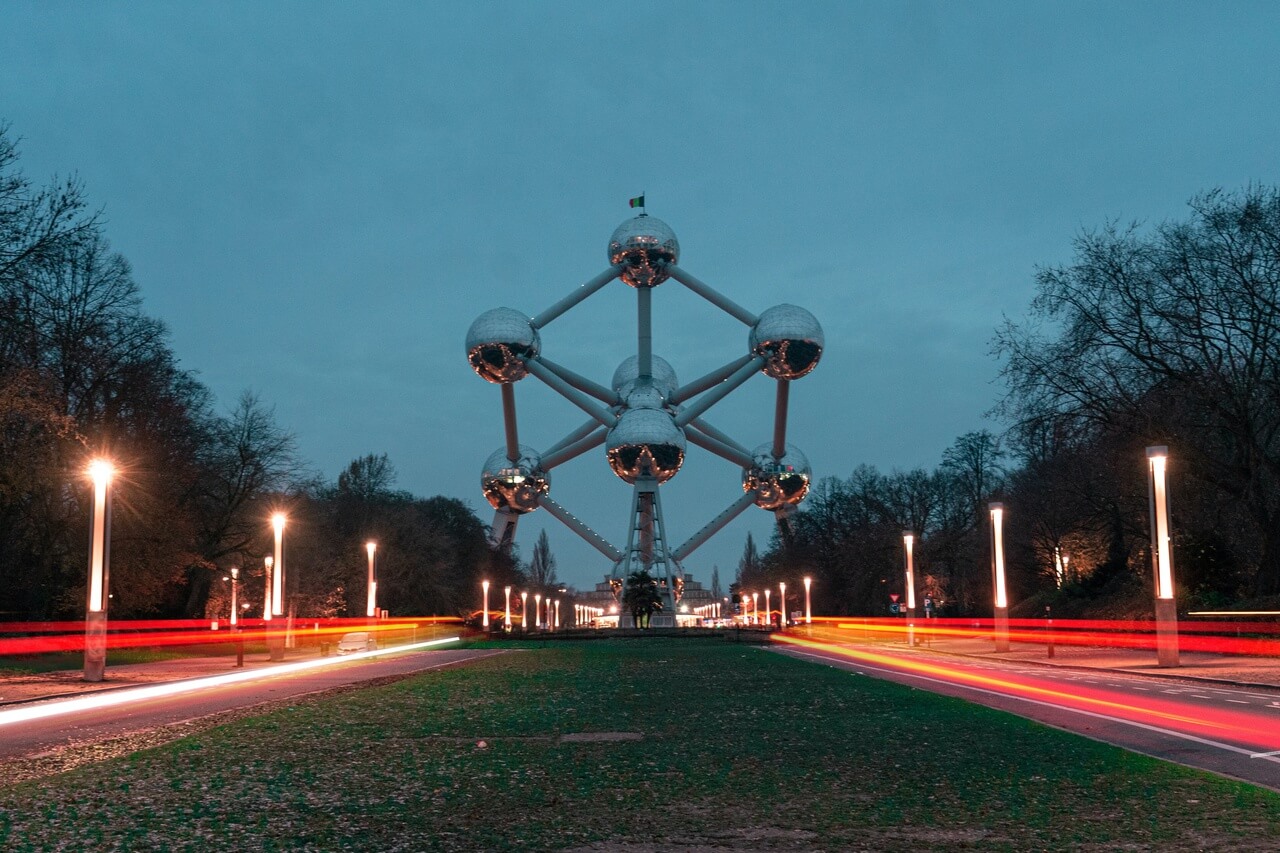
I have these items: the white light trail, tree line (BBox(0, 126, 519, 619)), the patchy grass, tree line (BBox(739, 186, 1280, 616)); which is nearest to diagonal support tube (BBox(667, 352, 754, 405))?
tree line (BBox(0, 126, 519, 619))

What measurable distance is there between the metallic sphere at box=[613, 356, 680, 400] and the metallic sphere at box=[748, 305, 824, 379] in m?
7.66

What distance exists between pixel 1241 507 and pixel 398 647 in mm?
30601

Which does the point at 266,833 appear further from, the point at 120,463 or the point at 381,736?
the point at 120,463

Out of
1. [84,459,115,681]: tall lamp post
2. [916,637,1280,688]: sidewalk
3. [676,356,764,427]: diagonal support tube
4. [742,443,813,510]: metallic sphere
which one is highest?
[676,356,764,427]: diagonal support tube

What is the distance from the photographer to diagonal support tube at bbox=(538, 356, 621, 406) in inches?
3406

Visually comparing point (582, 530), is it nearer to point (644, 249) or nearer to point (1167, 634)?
point (644, 249)

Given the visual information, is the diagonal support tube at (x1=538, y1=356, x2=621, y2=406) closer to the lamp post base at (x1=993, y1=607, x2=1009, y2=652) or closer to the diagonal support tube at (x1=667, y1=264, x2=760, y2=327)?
the diagonal support tube at (x1=667, y1=264, x2=760, y2=327)

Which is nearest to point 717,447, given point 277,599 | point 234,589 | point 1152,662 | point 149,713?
point 234,589

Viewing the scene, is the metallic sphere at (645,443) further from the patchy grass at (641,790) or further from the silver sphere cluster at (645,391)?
the patchy grass at (641,790)

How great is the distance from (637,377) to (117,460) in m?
54.1

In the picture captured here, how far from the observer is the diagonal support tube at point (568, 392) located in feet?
279

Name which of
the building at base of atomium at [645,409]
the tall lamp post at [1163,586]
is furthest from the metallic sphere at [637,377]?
the tall lamp post at [1163,586]

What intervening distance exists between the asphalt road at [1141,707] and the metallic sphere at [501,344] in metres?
57.6

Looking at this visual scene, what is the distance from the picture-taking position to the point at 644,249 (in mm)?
82688
